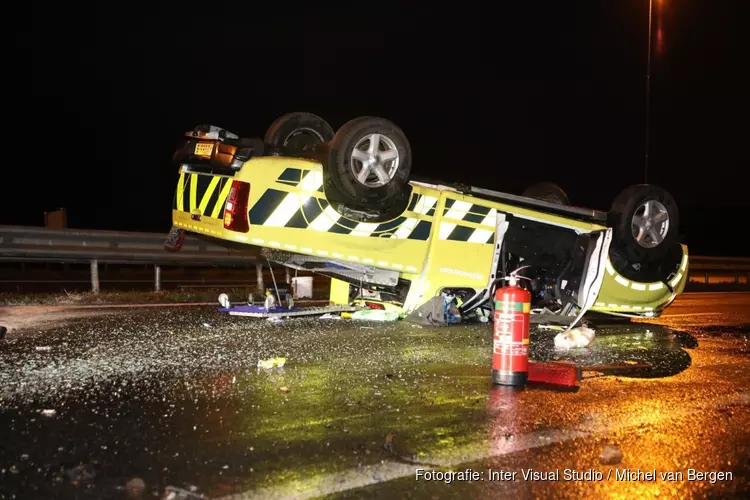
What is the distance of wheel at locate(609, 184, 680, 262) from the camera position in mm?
7699

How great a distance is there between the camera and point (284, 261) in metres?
7.07

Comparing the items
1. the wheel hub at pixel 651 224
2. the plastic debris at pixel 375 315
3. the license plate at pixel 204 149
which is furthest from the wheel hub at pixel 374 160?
the wheel hub at pixel 651 224

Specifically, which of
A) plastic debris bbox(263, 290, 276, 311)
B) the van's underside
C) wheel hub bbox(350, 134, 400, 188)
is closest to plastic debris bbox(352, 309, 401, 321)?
the van's underside

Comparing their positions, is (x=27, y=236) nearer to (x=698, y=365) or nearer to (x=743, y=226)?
(x=698, y=365)

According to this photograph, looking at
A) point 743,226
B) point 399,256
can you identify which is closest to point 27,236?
point 399,256

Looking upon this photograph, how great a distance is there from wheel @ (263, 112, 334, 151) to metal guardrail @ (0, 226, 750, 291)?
2.41 meters

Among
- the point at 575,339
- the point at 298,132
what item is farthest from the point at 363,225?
the point at 575,339

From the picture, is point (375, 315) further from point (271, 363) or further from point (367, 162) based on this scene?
point (271, 363)

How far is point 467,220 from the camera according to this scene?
7.16m

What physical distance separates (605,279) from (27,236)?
319 inches

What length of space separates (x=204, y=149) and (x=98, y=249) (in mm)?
4587

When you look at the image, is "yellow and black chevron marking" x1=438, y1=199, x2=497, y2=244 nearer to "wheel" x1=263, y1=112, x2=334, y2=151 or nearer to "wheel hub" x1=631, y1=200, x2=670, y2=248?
"wheel" x1=263, y1=112, x2=334, y2=151

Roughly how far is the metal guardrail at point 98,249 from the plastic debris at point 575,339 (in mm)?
4897

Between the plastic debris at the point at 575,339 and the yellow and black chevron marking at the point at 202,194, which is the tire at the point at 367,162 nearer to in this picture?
the yellow and black chevron marking at the point at 202,194
